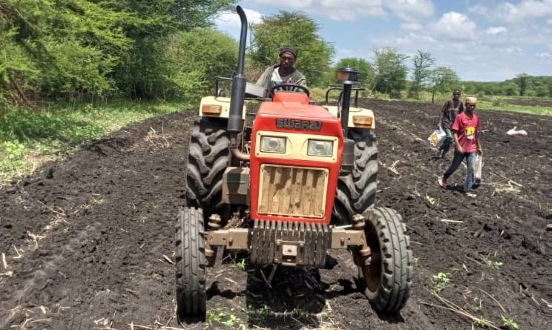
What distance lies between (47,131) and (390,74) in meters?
45.3

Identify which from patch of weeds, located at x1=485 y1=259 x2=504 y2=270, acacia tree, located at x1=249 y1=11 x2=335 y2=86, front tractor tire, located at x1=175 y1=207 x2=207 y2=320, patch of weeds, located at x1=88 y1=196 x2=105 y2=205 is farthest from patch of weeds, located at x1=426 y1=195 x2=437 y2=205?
acacia tree, located at x1=249 y1=11 x2=335 y2=86

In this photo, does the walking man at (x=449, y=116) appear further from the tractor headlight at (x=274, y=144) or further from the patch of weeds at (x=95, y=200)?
the tractor headlight at (x=274, y=144)

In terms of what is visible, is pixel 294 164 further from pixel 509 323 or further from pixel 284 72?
pixel 284 72

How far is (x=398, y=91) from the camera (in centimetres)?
5288

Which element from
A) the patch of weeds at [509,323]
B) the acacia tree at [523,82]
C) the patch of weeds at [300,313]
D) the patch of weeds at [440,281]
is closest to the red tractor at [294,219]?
the patch of weeds at [300,313]

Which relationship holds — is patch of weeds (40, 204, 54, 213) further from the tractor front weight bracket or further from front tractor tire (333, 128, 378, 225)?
front tractor tire (333, 128, 378, 225)

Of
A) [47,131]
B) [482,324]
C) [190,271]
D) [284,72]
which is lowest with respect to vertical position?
[482,324]

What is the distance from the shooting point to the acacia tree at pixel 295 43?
39531 mm

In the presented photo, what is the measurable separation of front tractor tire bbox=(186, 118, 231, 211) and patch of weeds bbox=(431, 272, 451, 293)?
207 cm

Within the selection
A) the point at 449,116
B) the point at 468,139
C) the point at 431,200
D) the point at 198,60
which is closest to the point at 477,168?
the point at 468,139

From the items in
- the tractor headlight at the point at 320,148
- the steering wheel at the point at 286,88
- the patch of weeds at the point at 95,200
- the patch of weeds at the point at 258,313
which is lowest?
the patch of weeds at the point at 258,313

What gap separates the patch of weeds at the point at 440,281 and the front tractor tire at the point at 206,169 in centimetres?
207

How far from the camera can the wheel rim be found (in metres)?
4.51

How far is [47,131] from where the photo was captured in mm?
10953
